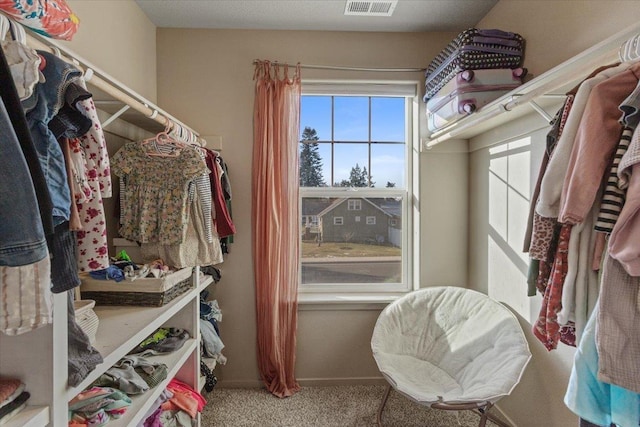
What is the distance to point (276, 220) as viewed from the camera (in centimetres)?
232

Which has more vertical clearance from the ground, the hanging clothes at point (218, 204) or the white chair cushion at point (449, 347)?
the hanging clothes at point (218, 204)

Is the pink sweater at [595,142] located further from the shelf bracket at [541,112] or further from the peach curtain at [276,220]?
the peach curtain at [276,220]

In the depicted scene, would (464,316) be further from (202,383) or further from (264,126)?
(264,126)

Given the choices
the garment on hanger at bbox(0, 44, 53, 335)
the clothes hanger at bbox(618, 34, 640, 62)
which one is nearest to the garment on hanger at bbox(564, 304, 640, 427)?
the clothes hanger at bbox(618, 34, 640, 62)

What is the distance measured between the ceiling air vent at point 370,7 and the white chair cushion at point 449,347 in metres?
1.76

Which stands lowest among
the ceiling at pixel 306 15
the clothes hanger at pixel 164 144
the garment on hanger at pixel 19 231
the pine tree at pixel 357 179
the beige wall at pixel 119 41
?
the garment on hanger at pixel 19 231

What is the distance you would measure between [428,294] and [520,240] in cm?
64

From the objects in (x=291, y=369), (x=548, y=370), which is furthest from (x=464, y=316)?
(x=291, y=369)

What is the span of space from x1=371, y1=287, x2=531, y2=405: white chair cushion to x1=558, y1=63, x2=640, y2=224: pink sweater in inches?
41.6

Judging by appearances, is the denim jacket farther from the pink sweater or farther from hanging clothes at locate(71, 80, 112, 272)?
the pink sweater

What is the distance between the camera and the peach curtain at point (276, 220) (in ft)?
7.64

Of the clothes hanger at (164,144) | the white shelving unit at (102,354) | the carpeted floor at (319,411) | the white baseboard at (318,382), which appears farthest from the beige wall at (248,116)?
the clothes hanger at (164,144)

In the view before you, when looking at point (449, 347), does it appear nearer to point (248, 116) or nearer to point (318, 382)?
point (318, 382)

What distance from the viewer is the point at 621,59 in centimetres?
93
